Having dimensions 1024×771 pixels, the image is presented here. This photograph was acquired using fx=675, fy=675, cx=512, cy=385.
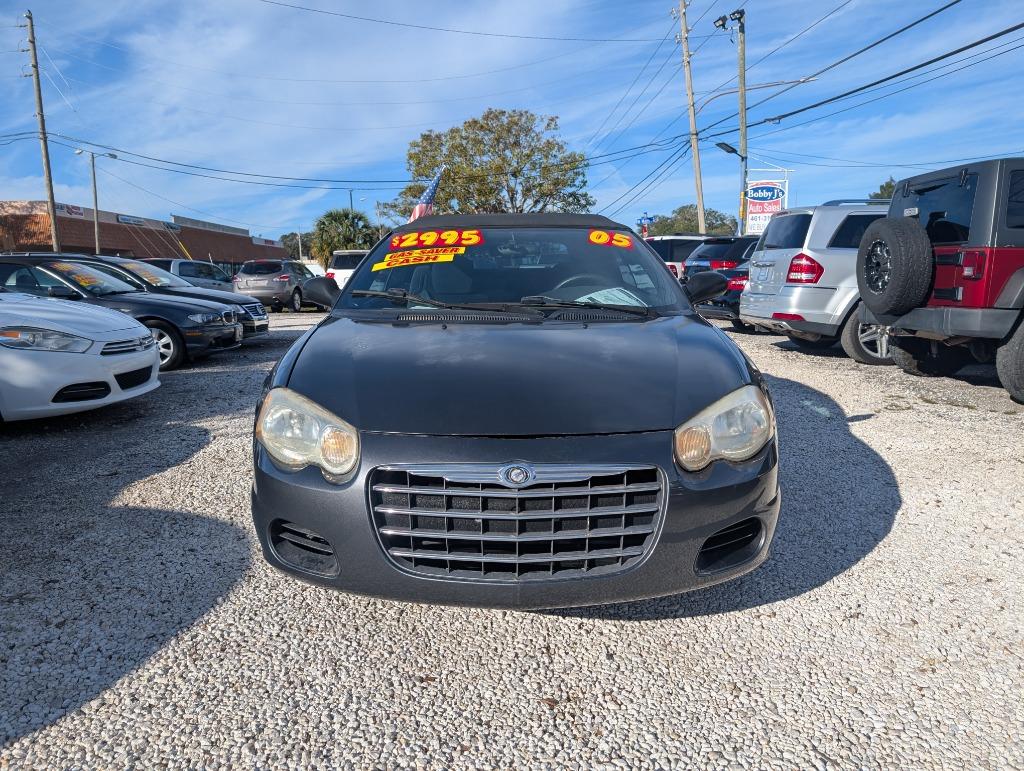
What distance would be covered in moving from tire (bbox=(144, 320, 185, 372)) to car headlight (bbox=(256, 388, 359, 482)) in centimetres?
641

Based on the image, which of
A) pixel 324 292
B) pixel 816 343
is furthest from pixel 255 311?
pixel 816 343

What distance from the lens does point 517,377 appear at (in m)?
2.20

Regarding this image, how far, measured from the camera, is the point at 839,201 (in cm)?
788

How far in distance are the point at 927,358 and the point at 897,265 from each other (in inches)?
72.1

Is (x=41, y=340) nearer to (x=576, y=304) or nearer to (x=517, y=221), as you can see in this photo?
(x=517, y=221)

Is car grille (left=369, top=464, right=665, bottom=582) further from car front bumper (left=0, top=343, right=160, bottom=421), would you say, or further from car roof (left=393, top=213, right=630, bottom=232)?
car front bumper (left=0, top=343, right=160, bottom=421)

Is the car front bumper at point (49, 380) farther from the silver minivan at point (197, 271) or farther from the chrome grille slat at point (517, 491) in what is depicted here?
the silver minivan at point (197, 271)

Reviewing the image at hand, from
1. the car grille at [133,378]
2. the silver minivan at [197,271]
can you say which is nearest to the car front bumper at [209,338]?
the car grille at [133,378]

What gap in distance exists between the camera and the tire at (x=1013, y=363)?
16.9 ft

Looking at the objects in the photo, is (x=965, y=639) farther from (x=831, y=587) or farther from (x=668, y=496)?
(x=668, y=496)

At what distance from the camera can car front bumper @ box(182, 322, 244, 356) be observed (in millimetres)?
7930

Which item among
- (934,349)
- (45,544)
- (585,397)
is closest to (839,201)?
(934,349)

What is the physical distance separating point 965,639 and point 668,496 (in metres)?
1.22

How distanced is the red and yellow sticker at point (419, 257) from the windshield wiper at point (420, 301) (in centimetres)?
28
